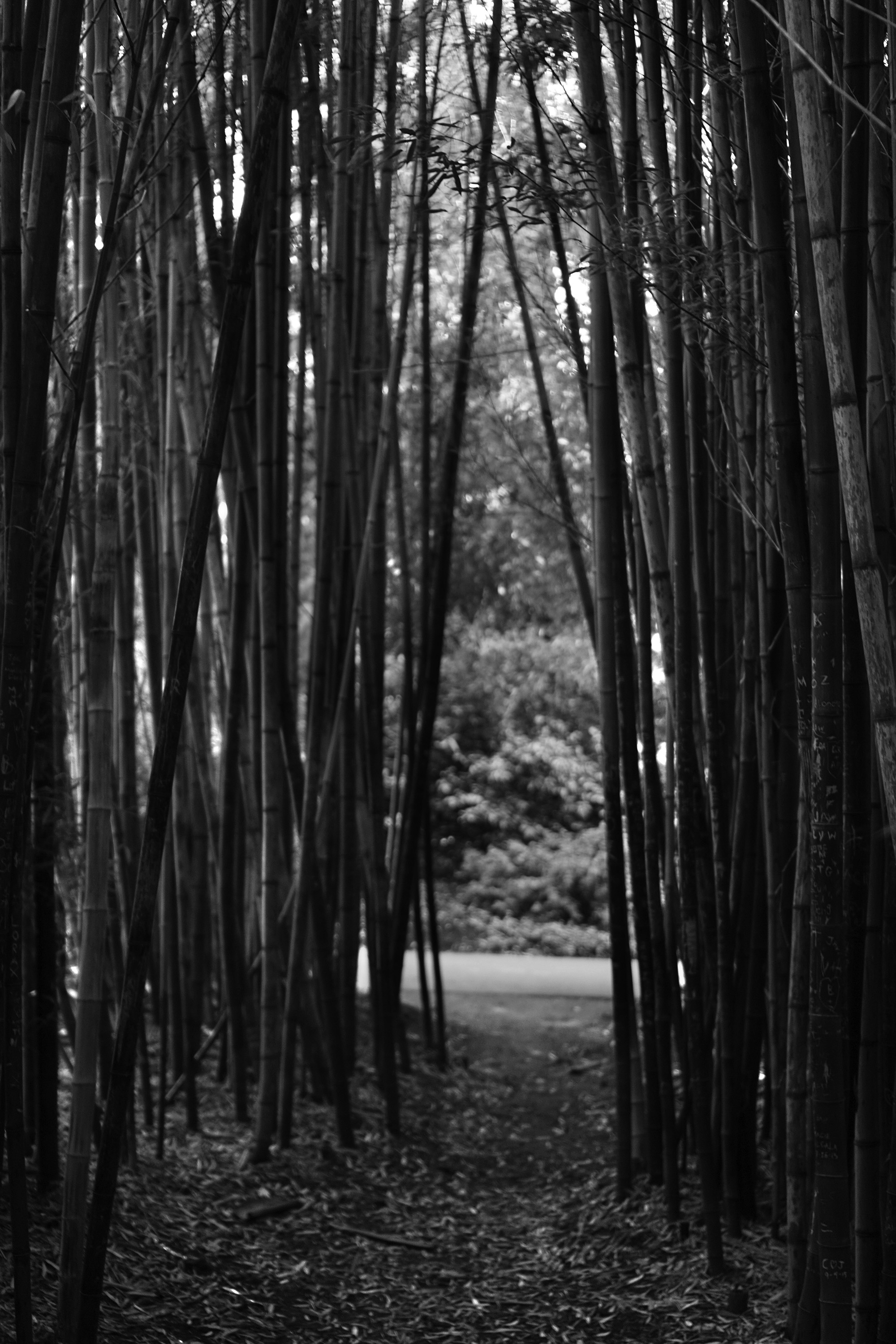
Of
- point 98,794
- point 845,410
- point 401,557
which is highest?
point 401,557

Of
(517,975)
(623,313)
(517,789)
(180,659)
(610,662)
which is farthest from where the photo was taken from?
(517,789)

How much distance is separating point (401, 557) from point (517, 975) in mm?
2537

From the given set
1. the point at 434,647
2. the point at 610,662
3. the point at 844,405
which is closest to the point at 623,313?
the point at 610,662

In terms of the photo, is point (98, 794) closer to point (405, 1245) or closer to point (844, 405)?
point (844, 405)

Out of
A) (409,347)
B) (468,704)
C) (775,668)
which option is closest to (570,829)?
(468,704)

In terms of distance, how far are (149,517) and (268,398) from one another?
507 millimetres

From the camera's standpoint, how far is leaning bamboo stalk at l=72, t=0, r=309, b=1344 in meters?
1.47

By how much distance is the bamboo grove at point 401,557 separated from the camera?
4.53 ft

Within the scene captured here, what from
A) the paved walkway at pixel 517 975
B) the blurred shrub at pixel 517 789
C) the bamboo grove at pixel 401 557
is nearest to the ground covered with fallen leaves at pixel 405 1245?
the bamboo grove at pixel 401 557

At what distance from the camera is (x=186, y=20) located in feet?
5.51

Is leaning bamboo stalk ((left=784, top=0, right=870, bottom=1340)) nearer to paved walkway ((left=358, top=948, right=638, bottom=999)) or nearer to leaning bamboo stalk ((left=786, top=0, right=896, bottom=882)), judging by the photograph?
leaning bamboo stalk ((left=786, top=0, right=896, bottom=882))

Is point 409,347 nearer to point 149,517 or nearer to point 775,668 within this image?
point 149,517

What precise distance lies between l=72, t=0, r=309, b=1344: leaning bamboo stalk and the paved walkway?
2921mm

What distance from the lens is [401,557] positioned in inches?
131
